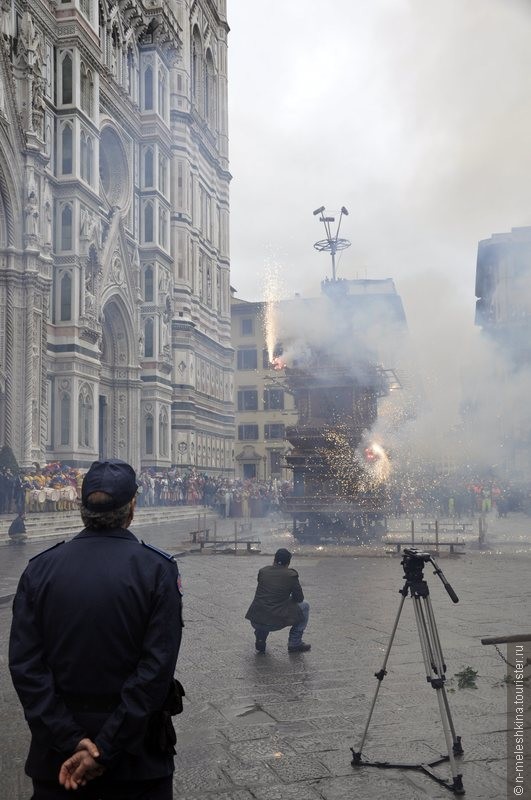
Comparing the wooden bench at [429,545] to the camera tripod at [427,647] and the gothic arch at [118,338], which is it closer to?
the camera tripod at [427,647]

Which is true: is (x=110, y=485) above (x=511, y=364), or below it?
below

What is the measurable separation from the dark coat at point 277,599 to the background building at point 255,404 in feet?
169

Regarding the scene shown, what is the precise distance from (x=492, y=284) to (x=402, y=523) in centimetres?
1050

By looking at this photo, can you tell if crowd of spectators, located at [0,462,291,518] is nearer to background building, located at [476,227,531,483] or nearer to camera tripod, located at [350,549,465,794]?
background building, located at [476,227,531,483]

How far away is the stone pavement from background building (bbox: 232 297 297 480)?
1954 inches

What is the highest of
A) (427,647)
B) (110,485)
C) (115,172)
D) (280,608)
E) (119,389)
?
(115,172)

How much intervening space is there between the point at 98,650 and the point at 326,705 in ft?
12.0

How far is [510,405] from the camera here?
22312mm

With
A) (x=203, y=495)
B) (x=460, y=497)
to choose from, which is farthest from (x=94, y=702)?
(x=203, y=495)

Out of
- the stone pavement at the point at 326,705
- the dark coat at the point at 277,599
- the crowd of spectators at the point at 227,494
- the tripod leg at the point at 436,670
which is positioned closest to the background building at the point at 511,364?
the crowd of spectators at the point at 227,494

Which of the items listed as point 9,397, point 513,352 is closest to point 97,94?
point 9,397

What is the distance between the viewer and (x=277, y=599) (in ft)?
25.4

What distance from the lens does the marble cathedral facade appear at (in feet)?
89.1

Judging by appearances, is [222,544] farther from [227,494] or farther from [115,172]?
[115,172]
